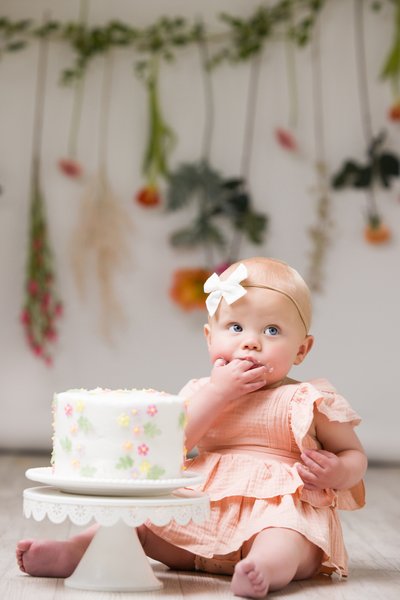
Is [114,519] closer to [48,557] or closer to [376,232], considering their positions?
[48,557]

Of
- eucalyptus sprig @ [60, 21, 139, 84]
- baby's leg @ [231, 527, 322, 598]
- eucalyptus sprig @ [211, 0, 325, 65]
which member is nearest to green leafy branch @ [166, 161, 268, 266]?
eucalyptus sprig @ [211, 0, 325, 65]

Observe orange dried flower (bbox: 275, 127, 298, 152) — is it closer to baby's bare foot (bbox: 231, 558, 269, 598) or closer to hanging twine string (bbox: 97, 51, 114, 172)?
hanging twine string (bbox: 97, 51, 114, 172)

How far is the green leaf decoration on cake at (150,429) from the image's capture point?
171 cm

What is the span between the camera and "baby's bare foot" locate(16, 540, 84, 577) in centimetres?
186

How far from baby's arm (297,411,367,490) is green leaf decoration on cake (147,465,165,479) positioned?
31 cm

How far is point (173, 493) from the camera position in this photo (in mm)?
1807

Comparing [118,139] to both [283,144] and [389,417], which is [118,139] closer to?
[283,144]

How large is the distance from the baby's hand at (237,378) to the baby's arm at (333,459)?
14 centimetres

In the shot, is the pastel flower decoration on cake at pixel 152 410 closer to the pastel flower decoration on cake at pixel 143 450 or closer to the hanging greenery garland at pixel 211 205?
the pastel flower decoration on cake at pixel 143 450

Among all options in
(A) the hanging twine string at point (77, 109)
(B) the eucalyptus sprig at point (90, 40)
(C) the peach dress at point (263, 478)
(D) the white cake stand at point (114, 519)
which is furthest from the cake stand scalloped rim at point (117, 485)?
(B) the eucalyptus sprig at point (90, 40)

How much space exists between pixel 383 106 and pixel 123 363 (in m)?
1.68

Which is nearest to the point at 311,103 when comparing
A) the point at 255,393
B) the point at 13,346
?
the point at 13,346

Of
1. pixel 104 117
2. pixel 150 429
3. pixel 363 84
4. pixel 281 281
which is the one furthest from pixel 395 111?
pixel 150 429

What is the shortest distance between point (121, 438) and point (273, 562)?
33 cm
